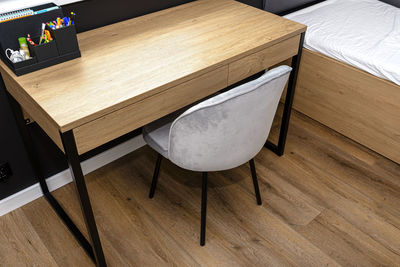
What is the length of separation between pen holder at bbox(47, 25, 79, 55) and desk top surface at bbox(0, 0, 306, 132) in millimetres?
49

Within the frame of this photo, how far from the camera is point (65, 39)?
1.35 m

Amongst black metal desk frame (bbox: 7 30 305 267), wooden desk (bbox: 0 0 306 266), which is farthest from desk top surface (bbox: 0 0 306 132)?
black metal desk frame (bbox: 7 30 305 267)

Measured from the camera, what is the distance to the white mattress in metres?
1.95

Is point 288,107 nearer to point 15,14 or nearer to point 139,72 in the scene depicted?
point 139,72

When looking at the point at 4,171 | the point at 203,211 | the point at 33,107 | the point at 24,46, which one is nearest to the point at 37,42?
the point at 24,46

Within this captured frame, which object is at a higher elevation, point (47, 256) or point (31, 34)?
point (31, 34)

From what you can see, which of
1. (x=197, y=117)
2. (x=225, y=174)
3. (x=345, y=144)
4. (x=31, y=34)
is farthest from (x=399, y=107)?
(x=31, y=34)

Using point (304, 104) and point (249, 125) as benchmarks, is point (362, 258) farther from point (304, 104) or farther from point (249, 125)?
point (304, 104)

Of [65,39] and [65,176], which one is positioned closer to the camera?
[65,39]

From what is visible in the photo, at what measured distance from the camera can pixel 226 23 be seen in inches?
66.6

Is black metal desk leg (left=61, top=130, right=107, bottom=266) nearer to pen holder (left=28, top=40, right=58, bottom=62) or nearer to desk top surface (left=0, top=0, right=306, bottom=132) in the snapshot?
desk top surface (left=0, top=0, right=306, bottom=132)

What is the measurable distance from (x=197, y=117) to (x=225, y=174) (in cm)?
81

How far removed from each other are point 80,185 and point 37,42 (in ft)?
1.76

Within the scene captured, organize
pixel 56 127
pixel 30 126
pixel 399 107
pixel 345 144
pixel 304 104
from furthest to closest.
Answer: pixel 304 104
pixel 345 144
pixel 399 107
pixel 30 126
pixel 56 127
